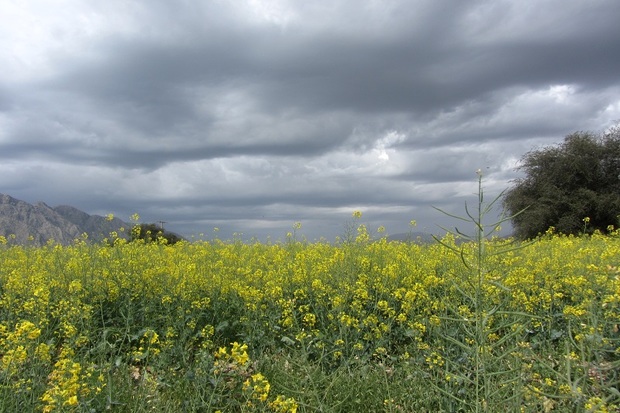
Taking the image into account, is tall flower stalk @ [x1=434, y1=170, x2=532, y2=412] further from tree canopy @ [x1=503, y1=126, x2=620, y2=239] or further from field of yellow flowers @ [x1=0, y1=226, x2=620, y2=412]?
tree canopy @ [x1=503, y1=126, x2=620, y2=239]

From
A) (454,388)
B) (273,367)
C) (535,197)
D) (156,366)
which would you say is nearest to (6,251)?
(156,366)

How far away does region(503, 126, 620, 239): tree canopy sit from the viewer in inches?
995

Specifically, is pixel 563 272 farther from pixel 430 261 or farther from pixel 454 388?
pixel 454 388

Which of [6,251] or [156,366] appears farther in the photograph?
[6,251]

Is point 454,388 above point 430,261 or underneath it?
underneath

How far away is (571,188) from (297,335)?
26501mm

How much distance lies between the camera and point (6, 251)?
10117 millimetres

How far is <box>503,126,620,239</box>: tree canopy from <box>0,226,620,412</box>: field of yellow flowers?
19319 mm

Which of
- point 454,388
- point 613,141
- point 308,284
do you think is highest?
point 613,141

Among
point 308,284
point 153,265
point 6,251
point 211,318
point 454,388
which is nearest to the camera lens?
point 454,388

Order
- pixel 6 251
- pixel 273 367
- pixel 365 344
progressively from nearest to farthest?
pixel 273 367 → pixel 365 344 → pixel 6 251

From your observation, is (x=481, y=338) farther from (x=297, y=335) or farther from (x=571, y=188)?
(x=571, y=188)

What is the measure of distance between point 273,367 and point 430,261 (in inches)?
144

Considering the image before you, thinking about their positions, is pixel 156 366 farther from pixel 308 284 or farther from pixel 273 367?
pixel 308 284
